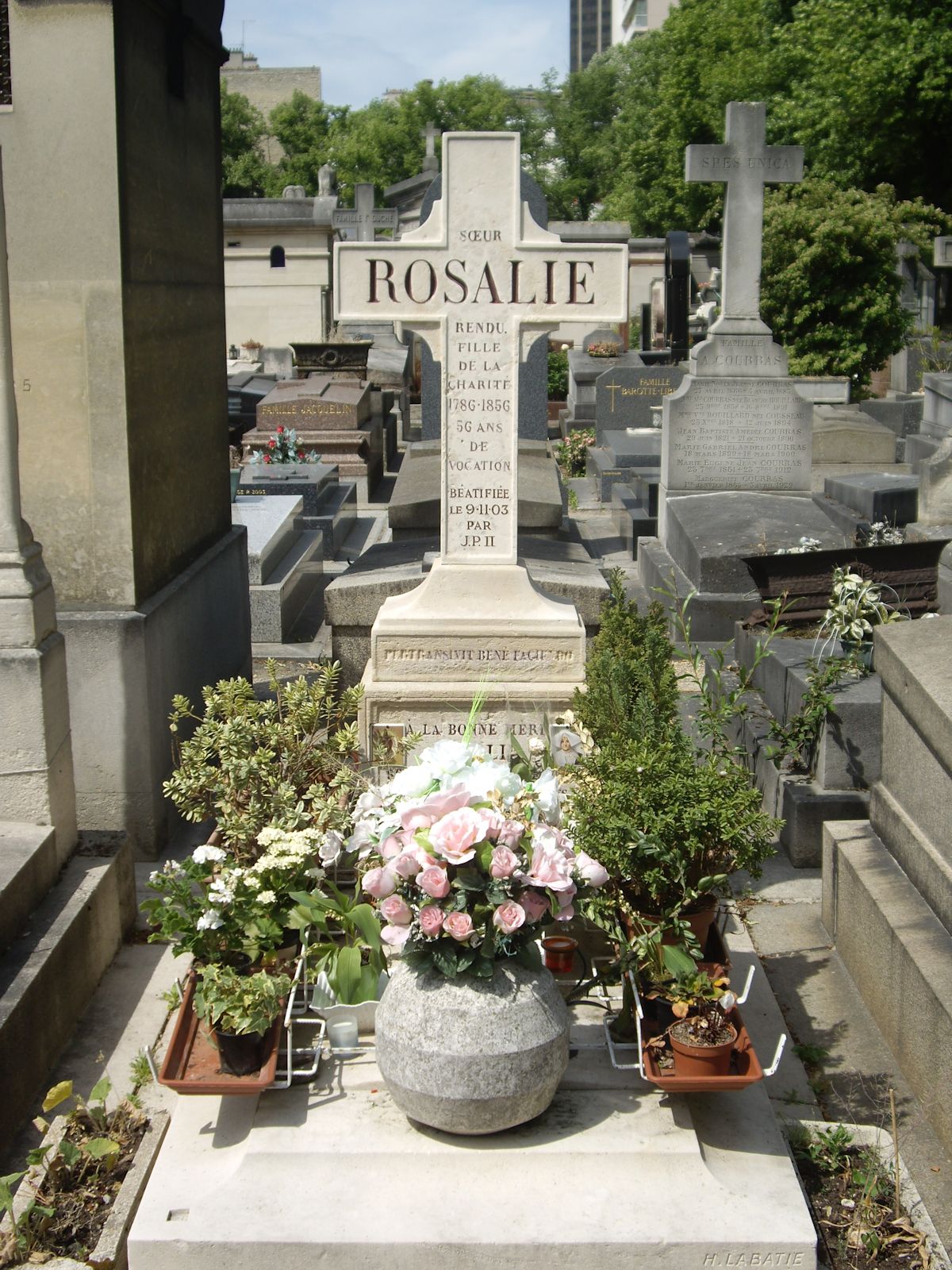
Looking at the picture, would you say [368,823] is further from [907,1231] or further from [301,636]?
[301,636]

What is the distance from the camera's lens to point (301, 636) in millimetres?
9086

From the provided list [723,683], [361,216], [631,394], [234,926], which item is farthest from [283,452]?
[361,216]

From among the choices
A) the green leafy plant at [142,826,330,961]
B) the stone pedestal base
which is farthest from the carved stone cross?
the green leafy plant at [142,826,330,961]

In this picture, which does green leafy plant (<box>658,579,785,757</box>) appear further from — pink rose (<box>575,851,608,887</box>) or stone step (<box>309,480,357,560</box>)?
stone step (<box>309,480,357,560</box>)

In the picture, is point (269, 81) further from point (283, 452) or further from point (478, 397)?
point (478, 397)

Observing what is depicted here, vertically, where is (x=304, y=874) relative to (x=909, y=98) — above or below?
below

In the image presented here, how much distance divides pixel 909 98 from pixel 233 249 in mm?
17578

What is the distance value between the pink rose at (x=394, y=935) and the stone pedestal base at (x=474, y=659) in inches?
96.2

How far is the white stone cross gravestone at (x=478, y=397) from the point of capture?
18.2 feet

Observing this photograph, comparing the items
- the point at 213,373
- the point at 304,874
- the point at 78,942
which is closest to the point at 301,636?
the point at 213,373

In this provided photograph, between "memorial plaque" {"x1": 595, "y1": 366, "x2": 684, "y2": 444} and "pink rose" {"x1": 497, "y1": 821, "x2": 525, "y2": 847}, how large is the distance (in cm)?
1419

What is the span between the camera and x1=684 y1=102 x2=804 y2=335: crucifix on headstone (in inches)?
452

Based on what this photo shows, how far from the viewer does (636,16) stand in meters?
131

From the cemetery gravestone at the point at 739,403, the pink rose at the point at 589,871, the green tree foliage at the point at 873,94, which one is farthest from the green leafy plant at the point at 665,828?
the green tree foliage at the point at 873,94
